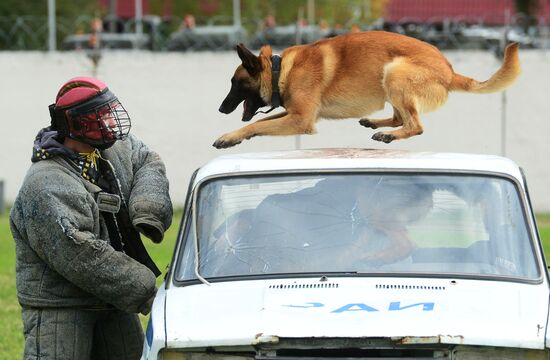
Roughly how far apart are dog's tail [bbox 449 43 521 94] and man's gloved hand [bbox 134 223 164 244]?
225 cm

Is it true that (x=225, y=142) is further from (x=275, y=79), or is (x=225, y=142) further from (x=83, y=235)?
(x=83, y=235)

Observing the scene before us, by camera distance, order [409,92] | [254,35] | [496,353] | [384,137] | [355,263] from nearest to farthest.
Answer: [496,353], [355,263], [384,137], [409,92], [254,35]

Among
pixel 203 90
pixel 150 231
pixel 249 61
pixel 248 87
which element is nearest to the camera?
pixel 150 231

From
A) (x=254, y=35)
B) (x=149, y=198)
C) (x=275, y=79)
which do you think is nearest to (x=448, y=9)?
(x=254, y=35)

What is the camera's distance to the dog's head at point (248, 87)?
290 inches

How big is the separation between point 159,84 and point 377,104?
701 inches

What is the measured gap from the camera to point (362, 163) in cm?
575

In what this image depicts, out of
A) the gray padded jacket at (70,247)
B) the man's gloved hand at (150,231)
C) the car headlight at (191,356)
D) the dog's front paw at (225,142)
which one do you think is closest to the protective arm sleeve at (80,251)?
the gray padded jacket at (70,247)

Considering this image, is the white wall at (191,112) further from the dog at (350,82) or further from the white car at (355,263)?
the white car at (355,263)

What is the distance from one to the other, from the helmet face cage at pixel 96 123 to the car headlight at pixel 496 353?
2.07 meters

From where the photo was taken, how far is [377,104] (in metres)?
7.44

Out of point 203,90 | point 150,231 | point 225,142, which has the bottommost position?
point 150,231

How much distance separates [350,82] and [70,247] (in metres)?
2.43

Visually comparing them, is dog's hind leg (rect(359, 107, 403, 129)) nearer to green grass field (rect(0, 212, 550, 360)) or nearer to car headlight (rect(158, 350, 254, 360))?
car headlight (rect(158, 350, 254, 360))
